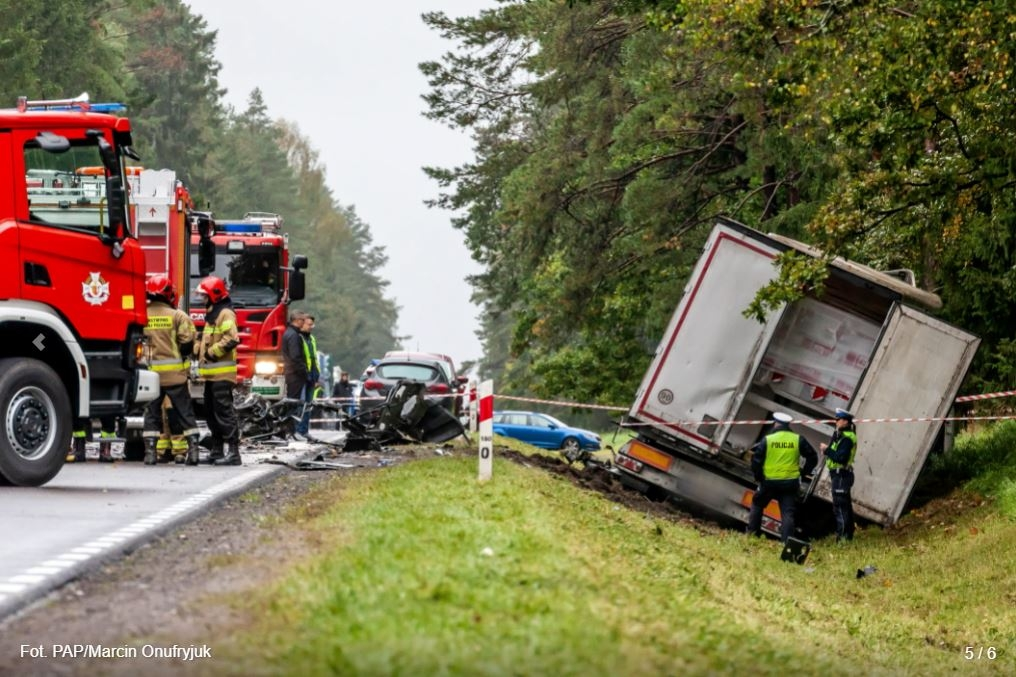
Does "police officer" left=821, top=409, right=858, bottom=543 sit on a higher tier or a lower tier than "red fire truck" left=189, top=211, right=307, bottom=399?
higher

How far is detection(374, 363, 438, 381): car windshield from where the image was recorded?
29234 millimetres

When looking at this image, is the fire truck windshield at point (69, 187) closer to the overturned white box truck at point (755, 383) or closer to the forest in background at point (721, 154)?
the forest in background at point (721, 154)

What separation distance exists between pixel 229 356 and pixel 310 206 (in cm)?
10423

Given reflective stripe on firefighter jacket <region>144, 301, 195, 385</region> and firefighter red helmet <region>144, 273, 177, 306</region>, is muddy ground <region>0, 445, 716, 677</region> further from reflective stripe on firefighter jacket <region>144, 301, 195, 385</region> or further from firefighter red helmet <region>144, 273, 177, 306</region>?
firefighter red helmet <region>144, 273, 177, 306</region>

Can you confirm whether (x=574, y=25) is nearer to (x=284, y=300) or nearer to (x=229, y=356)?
(x=284, y=300)

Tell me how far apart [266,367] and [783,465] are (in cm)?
1236

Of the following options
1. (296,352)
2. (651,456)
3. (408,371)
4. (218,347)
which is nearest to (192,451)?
(218,347)

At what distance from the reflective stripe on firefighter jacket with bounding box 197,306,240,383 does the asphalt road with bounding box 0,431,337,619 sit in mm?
1074

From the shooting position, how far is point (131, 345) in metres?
14.8

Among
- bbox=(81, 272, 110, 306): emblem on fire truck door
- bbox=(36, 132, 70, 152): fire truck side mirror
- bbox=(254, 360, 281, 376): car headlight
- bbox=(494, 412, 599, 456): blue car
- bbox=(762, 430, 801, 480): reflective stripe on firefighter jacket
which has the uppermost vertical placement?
bbox=(36, 132, 70, 152): fire truck side mirror

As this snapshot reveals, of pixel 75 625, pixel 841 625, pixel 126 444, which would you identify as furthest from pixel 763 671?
pixel 126 444

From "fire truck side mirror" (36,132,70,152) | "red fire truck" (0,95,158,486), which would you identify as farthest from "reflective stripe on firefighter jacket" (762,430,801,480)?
"fire truck side mirror" (36,132,70,152)

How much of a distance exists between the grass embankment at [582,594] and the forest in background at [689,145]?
10.7 ft

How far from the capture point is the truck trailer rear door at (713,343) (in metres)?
18.0
